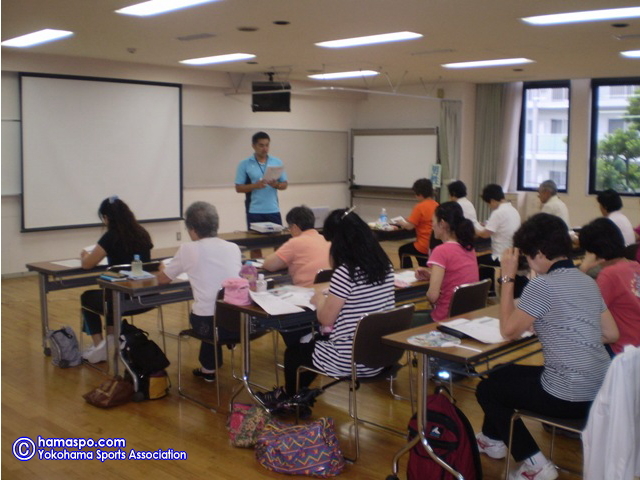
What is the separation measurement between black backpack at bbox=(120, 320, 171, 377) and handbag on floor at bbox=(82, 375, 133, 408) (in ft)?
0.46

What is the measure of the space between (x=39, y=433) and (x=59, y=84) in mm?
5948

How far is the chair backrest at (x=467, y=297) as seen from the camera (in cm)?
400

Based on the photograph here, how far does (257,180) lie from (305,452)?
14.1 ft

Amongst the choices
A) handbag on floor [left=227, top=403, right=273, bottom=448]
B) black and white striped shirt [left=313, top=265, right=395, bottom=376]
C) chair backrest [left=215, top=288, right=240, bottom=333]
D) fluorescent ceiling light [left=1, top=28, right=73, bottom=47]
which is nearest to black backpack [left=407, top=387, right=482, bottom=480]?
black and white striped shirt [left=313, top=265, right=395, bottom=376]

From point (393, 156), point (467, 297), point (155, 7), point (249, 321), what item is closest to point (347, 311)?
point (249, 321)

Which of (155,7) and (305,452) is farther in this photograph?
(155,7)

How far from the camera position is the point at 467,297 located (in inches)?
161

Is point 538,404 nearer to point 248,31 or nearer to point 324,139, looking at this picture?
point 248,31

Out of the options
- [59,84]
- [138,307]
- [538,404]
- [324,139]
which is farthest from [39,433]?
[324,139]

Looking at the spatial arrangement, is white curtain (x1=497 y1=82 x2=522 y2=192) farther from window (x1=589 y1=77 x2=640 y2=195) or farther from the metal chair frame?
the metal chair frame

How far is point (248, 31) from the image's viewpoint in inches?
261

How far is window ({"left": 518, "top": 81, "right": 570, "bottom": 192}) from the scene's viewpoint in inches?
442

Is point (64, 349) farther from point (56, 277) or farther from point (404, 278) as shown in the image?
point (404, 278)

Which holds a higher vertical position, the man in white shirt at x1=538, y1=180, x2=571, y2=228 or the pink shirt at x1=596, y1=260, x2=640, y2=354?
the man in white shirt at x1=538, y1=180, x2=571, y2=228
